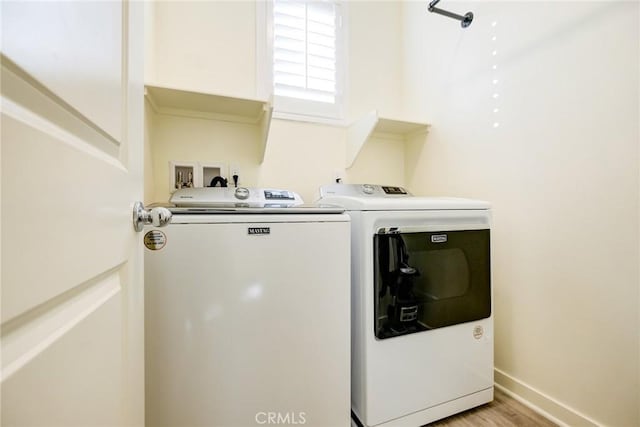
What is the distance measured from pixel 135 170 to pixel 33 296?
1.43ft

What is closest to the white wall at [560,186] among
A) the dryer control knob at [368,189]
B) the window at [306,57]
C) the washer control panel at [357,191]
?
the washer control panel at [357,191]

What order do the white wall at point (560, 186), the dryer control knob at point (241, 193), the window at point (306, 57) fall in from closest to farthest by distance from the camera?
the white wall at point (560, 186), the dryer control knob at point (241, 193), the window at point (306, 57)

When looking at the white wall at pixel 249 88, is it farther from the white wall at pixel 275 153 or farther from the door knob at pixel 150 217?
the door knob at pixel 150 217

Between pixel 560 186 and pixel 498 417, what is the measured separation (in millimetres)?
1106

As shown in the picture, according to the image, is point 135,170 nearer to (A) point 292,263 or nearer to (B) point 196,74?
(A) point 292,263

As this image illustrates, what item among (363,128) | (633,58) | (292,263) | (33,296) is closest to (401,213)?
(292,263)

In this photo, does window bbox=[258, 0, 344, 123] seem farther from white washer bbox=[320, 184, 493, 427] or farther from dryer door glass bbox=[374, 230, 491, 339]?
dryer door glass bbox=[374, 230, 491, 339]

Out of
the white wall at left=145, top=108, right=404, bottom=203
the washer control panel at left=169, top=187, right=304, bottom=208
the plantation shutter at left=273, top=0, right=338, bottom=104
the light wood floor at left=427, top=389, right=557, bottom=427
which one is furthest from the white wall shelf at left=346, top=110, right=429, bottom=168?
the light wood floor at left=427, top=389, right=557, bottom=427

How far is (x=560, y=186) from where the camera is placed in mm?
1218

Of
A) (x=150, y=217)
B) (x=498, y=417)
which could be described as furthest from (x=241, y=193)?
(x=498, y=417)

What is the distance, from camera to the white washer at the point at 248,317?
2.93ft

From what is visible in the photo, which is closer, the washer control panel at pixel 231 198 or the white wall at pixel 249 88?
the washer control panel at pixel 231 198

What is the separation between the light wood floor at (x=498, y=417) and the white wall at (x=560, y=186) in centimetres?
7

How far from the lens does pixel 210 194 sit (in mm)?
1411
